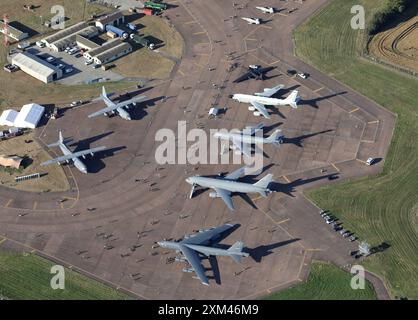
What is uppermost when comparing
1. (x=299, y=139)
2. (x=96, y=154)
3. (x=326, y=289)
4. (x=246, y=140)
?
(x=246, y=140)

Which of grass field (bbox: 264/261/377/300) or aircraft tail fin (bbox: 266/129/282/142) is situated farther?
aircraft tail fin (bbox: 266/129/282/142)

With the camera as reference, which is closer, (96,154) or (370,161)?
(370,161)

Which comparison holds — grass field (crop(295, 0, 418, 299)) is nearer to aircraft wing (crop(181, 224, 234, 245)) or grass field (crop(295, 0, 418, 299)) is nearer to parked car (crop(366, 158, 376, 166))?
parked car (crop(366, 158, 376, 166))

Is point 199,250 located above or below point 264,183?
below

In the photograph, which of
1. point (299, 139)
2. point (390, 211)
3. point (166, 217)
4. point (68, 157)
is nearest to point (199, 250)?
point (166, 217)

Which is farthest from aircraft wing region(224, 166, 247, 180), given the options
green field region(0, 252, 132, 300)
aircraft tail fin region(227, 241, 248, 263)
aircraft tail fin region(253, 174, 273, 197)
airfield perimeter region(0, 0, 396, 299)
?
green field region(0, 252, 132, 300)

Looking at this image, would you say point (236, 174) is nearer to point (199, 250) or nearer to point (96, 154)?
point (199, 250)

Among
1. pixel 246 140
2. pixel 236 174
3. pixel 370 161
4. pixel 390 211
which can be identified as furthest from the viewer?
pixel 246 140
